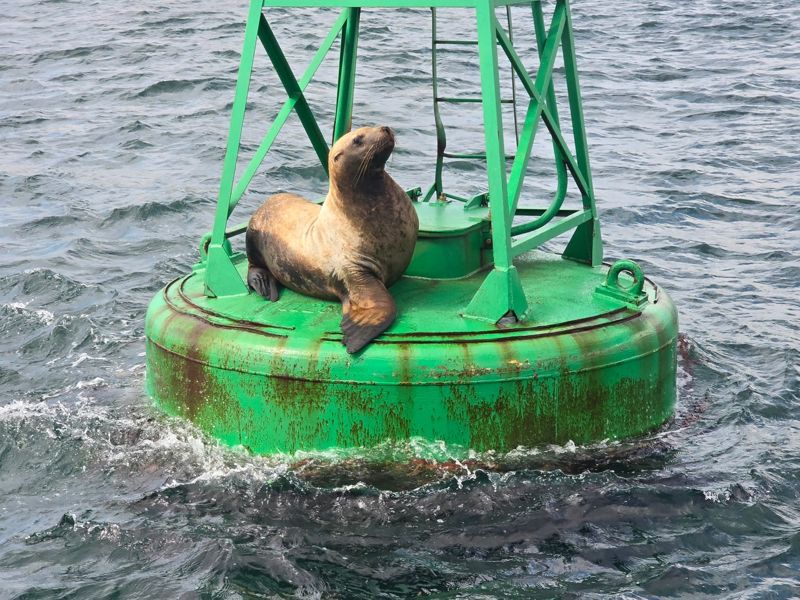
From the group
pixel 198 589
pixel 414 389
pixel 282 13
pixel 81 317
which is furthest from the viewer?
pixel 282 13

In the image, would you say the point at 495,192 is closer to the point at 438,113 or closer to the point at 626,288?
the point at 626,288

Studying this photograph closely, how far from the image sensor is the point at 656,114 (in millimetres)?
17797

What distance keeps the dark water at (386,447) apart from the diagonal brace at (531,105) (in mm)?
1519

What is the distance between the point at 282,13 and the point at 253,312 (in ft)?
57.2

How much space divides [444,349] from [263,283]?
4.69 ft

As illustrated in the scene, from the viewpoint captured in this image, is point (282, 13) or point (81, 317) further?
point (282, 13)

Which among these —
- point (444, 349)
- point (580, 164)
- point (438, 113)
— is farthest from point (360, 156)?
point (580, 164)

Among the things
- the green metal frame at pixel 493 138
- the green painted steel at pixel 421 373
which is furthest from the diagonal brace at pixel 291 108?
the green painted steel at pixel 421 373

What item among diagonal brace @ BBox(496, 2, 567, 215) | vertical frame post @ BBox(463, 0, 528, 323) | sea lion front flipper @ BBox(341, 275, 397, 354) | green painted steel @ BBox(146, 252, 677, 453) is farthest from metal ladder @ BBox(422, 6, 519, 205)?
sea lion front flipper @ BBox(341, 275, 397, 354)

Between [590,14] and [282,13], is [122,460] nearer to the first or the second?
[282,13]

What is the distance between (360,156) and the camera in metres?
6.63

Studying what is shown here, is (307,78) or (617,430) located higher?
(307,78)

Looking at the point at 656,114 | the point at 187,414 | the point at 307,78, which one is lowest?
the point at 656,114

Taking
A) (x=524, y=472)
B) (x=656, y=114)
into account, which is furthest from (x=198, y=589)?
(x=656, y=114)
